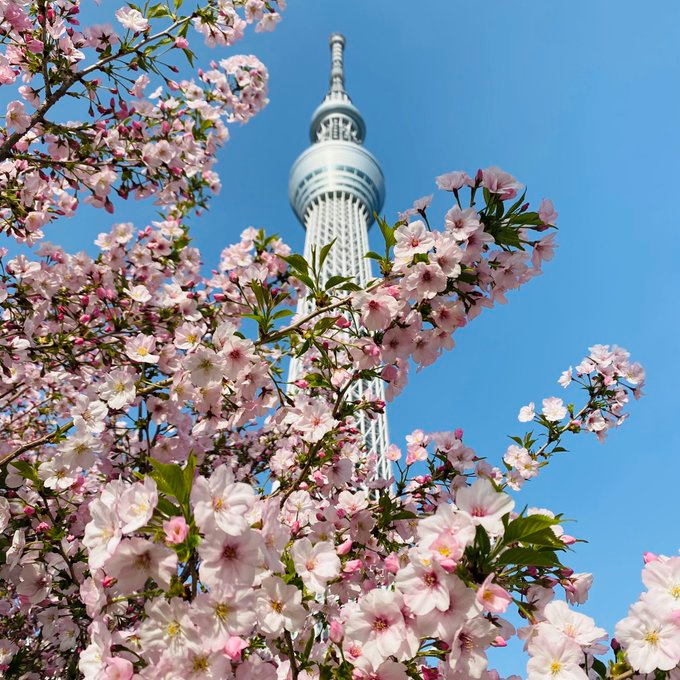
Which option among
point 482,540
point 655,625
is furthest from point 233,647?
point 655,625

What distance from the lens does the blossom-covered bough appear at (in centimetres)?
139

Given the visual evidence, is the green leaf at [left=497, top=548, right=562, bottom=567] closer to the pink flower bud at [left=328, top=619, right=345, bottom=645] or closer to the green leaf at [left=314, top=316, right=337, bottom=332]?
the pink flower bud at [left=328, top=619, right=345, bottom=645]

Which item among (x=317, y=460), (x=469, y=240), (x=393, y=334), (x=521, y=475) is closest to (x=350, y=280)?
(x=393, y=334)

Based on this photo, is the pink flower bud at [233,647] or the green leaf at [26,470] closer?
the pink flower bud at [233,647]

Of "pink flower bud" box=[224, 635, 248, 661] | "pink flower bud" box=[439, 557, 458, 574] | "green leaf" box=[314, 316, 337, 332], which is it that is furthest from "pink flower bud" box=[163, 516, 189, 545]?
"green leaf" box=[314, 316, 337, 332]

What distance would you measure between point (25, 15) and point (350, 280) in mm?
2800

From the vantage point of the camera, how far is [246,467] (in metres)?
5.27

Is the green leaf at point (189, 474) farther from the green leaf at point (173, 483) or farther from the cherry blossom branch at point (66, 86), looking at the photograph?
the cherry blossom branch at point (66, 86)

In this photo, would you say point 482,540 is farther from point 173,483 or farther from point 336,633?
point 173,483

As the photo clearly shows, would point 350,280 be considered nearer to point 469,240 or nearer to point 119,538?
point 469,240

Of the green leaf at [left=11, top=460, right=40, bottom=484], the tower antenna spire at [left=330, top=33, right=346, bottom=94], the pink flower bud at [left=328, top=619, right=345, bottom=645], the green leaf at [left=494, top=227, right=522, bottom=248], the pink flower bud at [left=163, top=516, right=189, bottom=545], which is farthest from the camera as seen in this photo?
the tower antenna spire at [left=330, top=33, right=346, bottom=94]

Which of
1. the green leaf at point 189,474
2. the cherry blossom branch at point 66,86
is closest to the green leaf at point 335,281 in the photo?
the green leaf at point 189,474

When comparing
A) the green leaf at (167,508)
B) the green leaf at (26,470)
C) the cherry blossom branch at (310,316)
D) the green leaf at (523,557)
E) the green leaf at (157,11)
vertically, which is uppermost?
the green leaf at (157,11)

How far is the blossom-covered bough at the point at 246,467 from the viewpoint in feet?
4.56
